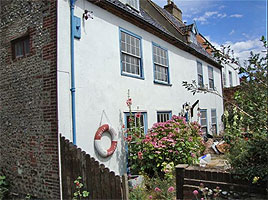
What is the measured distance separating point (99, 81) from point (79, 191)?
3164 millimetres

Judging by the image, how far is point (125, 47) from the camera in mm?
7961

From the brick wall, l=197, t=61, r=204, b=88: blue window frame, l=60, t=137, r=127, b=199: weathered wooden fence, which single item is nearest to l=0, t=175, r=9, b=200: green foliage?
the brick wall

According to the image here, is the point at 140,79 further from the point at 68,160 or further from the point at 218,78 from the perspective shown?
the point at 218,78

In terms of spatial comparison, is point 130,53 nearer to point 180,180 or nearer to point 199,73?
point 180,180

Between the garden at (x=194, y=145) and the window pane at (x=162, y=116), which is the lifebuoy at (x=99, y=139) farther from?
the window pane at (x=162, y=116)

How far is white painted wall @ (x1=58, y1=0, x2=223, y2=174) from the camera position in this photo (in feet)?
19.0

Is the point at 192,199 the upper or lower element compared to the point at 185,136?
lower

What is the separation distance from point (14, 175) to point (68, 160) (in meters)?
2.46

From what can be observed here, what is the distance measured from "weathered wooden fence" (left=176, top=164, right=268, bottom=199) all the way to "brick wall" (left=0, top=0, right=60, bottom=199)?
2.95 m

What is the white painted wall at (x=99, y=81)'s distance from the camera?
580 cm

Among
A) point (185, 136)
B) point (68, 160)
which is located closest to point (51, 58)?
point (68, 160)

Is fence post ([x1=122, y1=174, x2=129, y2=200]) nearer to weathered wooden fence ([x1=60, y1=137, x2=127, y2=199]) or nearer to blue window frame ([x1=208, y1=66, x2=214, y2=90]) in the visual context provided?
weathered wooden fence ([x1=60, y1=137, x2=127, y2=199])

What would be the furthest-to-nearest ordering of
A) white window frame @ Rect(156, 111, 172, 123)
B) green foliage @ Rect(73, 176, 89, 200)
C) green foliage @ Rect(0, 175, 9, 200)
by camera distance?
white window frame @ Rect(156, 111, 172, 123) → green foliage @ Rect(0, 175, 9, 200) → green foliage @ Rect(73, 176, 89, 200)

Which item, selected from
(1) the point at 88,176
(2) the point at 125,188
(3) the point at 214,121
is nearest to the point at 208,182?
(2) the point at 125,188
